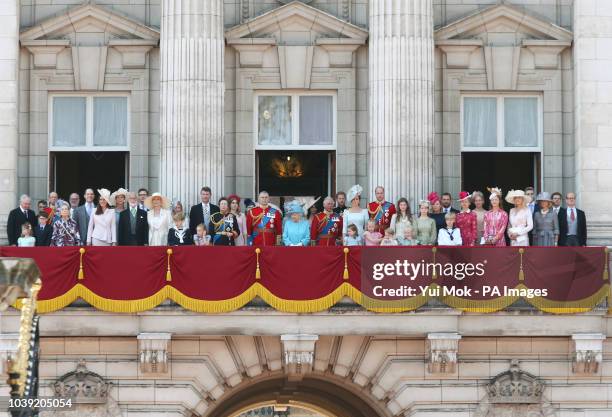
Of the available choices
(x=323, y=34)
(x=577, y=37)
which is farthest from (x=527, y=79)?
(x=323, y=34)

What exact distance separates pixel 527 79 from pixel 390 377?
896 centimetres

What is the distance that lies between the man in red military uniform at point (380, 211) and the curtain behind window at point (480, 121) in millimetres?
4823

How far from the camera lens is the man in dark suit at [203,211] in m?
44.6

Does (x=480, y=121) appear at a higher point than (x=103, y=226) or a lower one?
higher

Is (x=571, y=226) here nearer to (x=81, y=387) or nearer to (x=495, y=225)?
(x=495, y=225)

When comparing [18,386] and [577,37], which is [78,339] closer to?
[577,37]

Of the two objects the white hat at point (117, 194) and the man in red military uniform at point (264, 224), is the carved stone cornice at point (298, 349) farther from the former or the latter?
the white hat at point (117, 194)

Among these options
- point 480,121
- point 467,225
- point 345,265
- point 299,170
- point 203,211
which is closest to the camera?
point 345,265

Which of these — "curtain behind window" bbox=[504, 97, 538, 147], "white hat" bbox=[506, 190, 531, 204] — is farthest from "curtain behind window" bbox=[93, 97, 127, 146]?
"white hat" bbox=[506, 190, 531, 204]

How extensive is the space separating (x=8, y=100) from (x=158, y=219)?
18.4 ft

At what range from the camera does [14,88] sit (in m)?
47.2

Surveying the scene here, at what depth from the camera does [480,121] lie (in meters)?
48.8

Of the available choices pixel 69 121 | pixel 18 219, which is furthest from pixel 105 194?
pixel 69 121

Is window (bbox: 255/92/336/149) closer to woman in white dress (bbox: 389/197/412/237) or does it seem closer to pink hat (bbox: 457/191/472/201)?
pink hat (bbox: 457/191/472/201)
